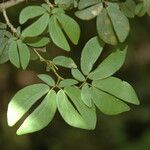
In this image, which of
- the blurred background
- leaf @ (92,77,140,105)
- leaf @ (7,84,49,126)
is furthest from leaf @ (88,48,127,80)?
the blurred background

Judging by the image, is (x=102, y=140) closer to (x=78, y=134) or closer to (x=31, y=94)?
(x=78, y=134)

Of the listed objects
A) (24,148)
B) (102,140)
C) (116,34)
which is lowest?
(102,140)

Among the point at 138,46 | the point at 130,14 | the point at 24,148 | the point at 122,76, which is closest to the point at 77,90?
the point at 130,14

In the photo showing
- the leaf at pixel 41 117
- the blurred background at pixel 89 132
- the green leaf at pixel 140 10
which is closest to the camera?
the leaf at pixel 41 117

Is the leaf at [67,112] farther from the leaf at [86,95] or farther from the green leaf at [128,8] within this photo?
the green leaf at [128,8]

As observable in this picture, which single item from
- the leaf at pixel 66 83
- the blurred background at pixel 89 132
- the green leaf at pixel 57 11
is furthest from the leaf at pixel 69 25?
the blurred background at pixel 89 132

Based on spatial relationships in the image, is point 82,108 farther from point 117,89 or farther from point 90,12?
point 90,12
